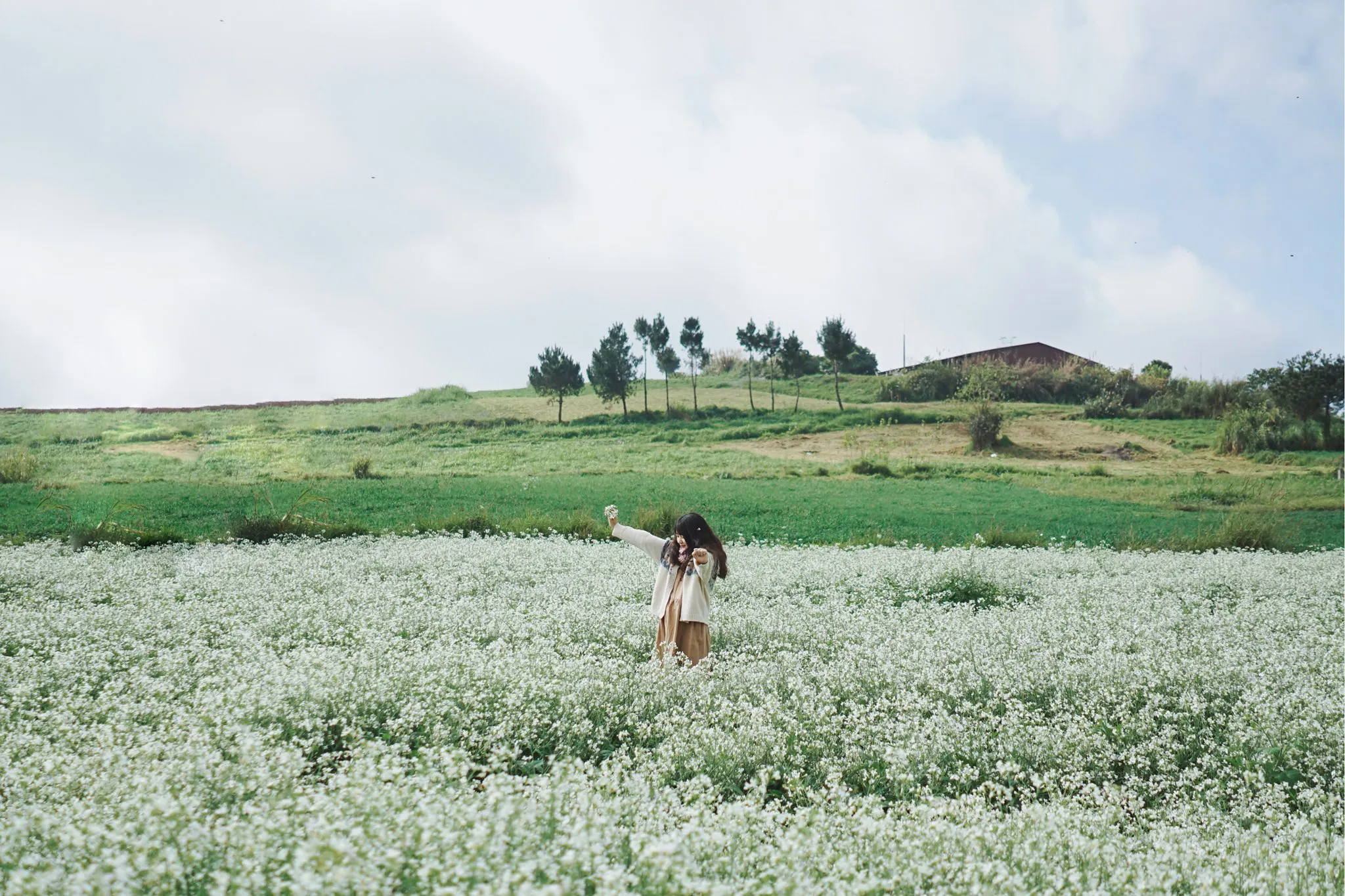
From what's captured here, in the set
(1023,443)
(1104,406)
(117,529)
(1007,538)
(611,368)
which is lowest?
(1007,538)

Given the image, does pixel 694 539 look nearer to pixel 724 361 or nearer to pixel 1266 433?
pixel 724 361

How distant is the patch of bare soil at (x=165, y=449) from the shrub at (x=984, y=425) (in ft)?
48.9

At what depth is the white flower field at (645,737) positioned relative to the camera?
10.2 ft

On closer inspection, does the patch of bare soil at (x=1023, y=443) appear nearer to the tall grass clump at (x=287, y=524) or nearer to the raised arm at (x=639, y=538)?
the tall grass clump at (x=287, y=524)

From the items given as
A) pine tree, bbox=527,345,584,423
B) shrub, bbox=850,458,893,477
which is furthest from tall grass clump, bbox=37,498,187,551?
shrub, bbox=850,458,893,477

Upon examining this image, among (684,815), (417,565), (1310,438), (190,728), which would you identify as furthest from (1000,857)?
(1310,438)

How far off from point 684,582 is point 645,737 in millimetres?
1486

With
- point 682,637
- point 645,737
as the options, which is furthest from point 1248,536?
point 645,737

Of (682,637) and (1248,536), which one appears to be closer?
(682,637)

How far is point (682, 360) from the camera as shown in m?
15.7

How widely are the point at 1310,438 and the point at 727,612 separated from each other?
16419mm

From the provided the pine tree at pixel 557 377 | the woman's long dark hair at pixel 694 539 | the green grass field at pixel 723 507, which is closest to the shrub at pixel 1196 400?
the green grass field at pixel 723 507

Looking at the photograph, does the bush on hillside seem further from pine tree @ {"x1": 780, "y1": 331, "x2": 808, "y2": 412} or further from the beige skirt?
the beige skirt

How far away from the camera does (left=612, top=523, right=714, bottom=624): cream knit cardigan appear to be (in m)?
6.46
